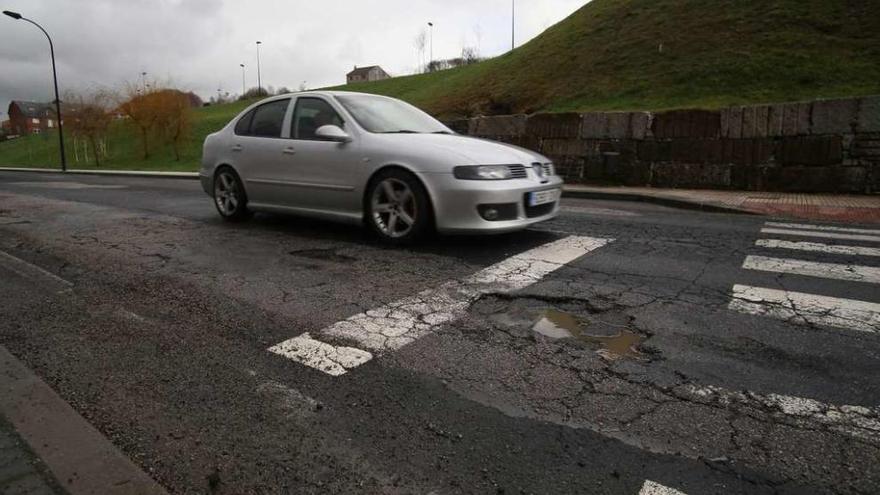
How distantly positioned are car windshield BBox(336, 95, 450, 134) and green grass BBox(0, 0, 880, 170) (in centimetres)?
863

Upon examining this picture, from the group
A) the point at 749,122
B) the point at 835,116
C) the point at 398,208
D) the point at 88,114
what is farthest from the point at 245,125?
the point at 88,114

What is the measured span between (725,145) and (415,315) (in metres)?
9.06

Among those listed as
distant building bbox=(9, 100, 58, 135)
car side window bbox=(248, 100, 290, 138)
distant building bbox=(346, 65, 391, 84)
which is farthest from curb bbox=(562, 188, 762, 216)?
distant building bbox=(9, 100, 58, 135)

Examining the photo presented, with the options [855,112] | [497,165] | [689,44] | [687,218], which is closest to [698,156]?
[855,112]

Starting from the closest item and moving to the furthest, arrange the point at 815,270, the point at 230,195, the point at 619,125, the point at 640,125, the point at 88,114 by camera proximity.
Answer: the point at 815,270
the point at 230,195
the point at 640,125
the point at 619,125
the point at 88,114

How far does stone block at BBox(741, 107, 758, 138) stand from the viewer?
10.1 meters

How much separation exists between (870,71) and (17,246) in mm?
14903

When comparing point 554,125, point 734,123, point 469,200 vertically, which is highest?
point 554,125

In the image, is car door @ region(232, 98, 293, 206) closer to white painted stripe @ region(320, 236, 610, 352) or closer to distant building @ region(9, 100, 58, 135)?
white painted stripe @ region(320, 236, 610, 352)

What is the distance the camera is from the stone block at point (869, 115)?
29.2 ft

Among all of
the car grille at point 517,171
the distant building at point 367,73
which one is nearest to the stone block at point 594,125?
the car grille at point 517,171

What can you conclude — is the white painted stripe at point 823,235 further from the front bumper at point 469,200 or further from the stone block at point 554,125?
the stone block at point 554,125

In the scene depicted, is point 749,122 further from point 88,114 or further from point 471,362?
point 88,114

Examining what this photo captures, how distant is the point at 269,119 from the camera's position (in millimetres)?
6547
